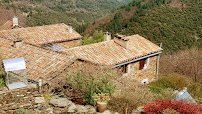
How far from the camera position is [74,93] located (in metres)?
6.62

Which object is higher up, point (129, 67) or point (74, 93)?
point (74, 93)

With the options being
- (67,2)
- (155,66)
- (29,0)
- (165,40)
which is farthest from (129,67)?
(67,2)

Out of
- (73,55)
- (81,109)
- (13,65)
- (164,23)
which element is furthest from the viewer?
(164,23)

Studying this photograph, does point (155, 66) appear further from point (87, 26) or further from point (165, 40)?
point (87, 26)

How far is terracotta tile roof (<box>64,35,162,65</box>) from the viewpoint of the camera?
36.9 feet

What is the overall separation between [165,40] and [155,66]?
71.9 feet

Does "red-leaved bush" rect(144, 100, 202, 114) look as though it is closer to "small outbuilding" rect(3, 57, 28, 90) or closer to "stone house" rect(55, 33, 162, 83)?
"small outbuilding" rect(3, 57, 28, 90)

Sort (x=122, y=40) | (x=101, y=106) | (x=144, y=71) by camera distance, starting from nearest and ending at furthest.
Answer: (x=101, y=106), (x=122, y=40), (x=144, y=71)

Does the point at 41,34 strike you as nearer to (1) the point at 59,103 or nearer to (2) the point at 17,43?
(2) the point at 17,43

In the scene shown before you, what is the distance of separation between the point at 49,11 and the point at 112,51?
58.5 m

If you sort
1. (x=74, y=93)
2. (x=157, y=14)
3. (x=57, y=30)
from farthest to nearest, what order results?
1. (x=157, y=14)
2. (x=57, y=30)
3. (x=74, y=93)

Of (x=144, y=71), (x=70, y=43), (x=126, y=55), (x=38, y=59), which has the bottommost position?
(x=144, y=71)

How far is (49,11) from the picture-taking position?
215 ft

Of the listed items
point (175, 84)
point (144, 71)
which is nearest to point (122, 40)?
point (144, 71)
